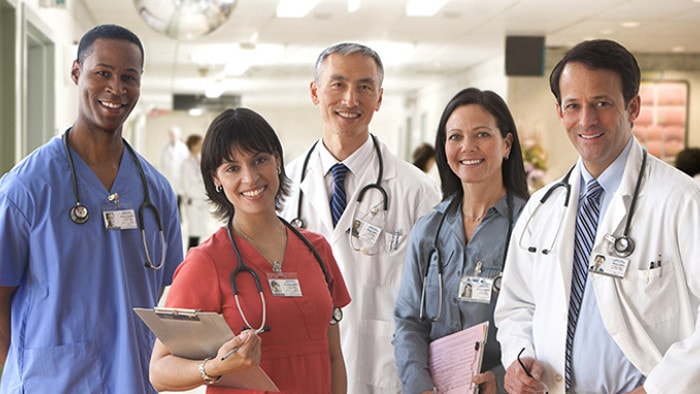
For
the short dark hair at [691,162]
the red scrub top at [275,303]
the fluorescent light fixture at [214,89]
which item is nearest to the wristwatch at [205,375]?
the red scrub top at [275,303]

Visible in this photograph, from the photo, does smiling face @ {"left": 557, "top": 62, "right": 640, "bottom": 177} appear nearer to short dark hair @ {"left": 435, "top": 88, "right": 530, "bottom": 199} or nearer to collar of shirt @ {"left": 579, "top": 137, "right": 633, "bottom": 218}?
collar of shirt @ {"left": 579, "top": 137, "right": 633, "bottom": 218}

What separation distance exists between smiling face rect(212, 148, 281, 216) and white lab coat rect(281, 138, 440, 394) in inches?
31.3

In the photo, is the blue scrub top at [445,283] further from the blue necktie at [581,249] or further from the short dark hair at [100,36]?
the short dark hair at [100,36]

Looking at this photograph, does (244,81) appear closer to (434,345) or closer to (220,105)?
(220,105)

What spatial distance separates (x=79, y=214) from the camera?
2.38 m

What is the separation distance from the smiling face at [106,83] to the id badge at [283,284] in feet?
2.40

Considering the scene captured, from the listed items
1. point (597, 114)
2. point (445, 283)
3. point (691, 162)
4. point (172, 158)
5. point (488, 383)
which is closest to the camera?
point (597, 114)

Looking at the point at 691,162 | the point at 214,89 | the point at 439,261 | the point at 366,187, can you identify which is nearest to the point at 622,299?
the point at 439,261

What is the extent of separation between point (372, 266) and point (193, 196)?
361 inches

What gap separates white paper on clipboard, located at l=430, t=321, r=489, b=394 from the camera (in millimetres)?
2400

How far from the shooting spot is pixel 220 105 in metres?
20.3

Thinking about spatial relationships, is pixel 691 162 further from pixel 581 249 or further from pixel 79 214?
pixel 79 214

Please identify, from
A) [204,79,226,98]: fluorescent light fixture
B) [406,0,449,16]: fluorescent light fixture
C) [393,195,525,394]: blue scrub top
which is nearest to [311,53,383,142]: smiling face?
[393,195,525,394]: blue scrub top

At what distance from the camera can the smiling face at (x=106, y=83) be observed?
7.93 feet
